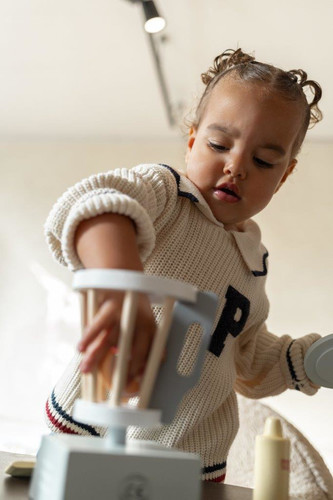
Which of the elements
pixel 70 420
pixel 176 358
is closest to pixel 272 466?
pixel 176 358

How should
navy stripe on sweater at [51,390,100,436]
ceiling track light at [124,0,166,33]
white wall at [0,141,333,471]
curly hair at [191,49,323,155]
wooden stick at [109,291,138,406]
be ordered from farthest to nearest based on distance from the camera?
white wall at [0,141,333,471] → ceiling track light at [124,0,166,33] → curly hair at [191,49,323,155] → navy stripe on sweater at [51,390,100,436] → wooden stick at [109,291,138,406]

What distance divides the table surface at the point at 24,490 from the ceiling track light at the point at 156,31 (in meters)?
2.40

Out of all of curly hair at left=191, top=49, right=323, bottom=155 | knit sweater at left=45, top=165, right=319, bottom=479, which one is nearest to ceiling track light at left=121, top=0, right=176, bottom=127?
curly hair at left=191, top=49, right=323, bottom=155

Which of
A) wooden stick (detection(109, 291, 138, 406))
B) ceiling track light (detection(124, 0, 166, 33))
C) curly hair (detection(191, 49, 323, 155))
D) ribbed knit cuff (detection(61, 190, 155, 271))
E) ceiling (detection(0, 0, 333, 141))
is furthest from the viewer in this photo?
ceiling (detection(0, 0, 333, 141))

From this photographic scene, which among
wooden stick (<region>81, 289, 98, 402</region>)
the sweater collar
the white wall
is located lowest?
wooden stick (<region>81, 289, 98, 402</region>)

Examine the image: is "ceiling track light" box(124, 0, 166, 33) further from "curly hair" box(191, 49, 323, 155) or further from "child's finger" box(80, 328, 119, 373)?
"child's finger" box(80, 328, 119, 373)

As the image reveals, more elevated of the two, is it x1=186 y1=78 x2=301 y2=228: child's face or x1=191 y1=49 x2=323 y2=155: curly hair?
x1=191 y1=49 x2=323 y2=155: curly hair

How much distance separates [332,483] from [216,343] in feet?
1.43

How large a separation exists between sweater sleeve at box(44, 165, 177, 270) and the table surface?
204mm

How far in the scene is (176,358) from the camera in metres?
0.48

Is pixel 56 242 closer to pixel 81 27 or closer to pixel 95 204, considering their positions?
pixel 95 204

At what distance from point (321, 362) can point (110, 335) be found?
1.89ft

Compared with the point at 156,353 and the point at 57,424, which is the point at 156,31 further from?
the point at 156,353

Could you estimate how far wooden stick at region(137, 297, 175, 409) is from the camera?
1.49 ft
